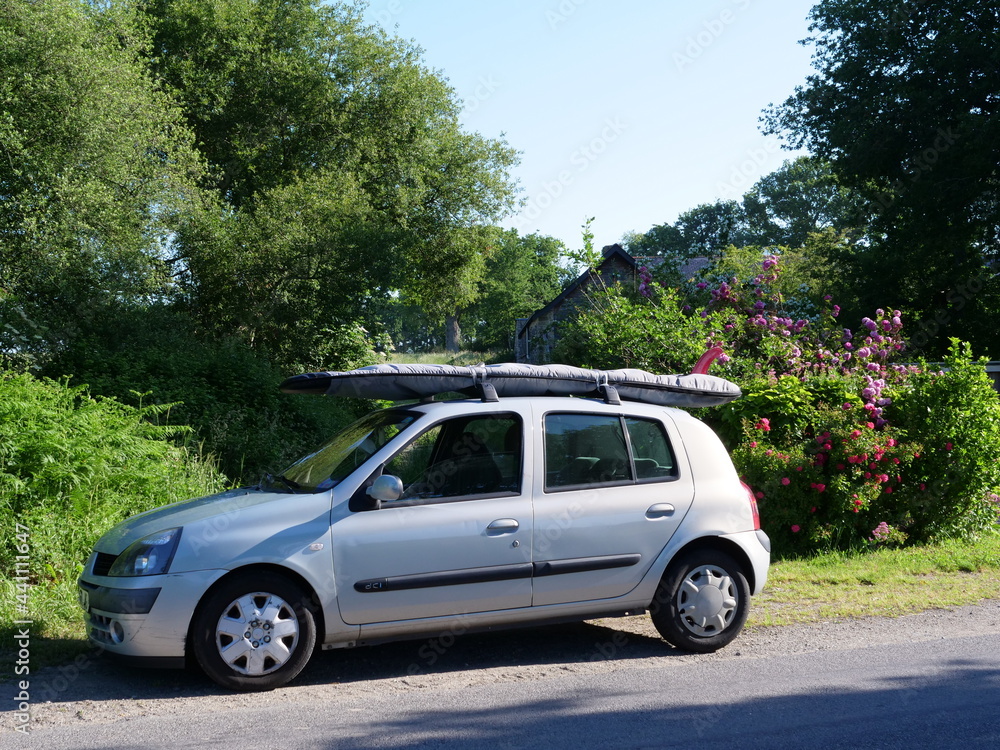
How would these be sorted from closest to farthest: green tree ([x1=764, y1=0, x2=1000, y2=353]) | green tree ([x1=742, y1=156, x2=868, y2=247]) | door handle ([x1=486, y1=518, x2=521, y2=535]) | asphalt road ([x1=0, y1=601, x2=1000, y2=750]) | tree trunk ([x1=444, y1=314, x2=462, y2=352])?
asphalt road ([x1=0, y1=601, x2=1000, y2=750]) → door handle ([x1=486, y1=518, x2=521, y2=535]) → green tree ([x1=764, y1=0, x2=1000, y2=353]) → green tree ([x1=742, y1=156, x2=868, y2=247]) → tree trunk ([x1=444, y1=314, x2=462, y2=352])

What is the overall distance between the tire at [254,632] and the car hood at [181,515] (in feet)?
1.57

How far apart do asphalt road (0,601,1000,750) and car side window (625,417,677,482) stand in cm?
124

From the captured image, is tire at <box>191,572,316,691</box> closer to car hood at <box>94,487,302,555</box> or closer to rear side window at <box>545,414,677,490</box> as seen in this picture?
car hood at <box>94,487,302,555</box>

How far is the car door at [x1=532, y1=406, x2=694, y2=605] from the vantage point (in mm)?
5805

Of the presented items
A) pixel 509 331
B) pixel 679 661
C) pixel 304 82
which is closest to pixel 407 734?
pixel 679 661

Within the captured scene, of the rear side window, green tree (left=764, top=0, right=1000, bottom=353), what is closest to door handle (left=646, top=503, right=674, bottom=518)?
the rear side window

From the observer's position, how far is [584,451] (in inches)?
239

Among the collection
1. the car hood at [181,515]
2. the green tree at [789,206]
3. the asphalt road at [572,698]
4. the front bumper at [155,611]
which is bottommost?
the asphalt road at [572,698]

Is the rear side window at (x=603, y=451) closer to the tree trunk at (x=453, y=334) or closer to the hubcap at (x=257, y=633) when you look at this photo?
the hubcap at (x=257, y=633)

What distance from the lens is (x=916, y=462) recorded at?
9906 mm

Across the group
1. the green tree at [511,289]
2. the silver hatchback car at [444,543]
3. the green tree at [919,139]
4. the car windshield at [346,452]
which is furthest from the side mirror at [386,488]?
the green tree at [511,289]

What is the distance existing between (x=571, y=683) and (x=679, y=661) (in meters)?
0.91

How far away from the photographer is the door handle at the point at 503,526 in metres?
5.65

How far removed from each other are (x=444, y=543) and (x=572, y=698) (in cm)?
118
